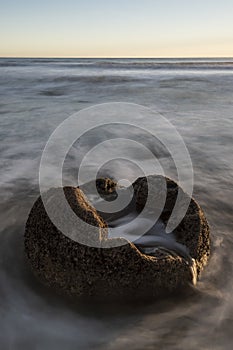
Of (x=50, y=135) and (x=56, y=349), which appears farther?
(x=50, y=135)

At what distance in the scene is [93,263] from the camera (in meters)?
2.25

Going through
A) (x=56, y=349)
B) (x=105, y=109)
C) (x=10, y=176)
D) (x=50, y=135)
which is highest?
(x=105, y=109)

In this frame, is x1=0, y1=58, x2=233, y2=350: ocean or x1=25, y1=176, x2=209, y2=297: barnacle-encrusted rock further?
x1=25, y1=176, x2=209, y2=297: barnacle-encrusted rock

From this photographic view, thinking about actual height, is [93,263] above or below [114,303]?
above

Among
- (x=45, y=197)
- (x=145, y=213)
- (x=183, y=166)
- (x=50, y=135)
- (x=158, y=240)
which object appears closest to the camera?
(x=45, y=197)

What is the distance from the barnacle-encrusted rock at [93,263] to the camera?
2.26 metres

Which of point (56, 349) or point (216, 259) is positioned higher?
point (216, 259)

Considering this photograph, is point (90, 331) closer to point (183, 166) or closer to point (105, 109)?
point (183, 166)

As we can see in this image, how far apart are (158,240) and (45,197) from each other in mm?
932

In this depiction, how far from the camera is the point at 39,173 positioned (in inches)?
197

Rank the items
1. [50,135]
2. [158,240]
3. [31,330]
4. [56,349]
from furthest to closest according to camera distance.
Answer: [50,135]
[158,240]
[31,330]
[56,349]

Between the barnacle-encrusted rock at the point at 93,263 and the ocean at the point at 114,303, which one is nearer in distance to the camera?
the ocean at the point at 114,303

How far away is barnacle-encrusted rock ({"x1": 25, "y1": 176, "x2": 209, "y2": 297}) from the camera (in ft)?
7.40

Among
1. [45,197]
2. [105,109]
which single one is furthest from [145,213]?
[105,109]
